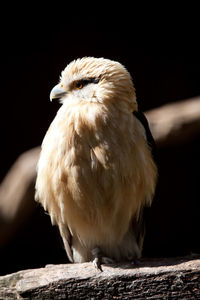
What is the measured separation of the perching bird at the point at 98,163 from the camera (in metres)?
4.57

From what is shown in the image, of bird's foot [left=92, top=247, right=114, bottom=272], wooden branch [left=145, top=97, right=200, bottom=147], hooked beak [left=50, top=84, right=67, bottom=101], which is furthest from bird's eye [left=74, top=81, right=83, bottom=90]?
wooden branch [left=145, top=97, right=200, bottom=147]

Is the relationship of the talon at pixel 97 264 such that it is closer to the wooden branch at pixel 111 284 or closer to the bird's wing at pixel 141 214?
the wooden branch at pixel 111 284

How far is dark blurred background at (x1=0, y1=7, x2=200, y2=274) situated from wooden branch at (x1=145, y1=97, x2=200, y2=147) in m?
2.06

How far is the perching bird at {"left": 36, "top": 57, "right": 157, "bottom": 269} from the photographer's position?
4.57 meters

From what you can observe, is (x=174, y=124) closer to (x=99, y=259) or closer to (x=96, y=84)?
(x=96, y=84)

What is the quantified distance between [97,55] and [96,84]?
4.00m

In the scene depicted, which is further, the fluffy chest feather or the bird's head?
the bird's head

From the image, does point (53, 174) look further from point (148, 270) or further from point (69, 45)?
point (69, 45)

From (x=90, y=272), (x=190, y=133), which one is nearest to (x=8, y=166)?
(x=190, y=133)

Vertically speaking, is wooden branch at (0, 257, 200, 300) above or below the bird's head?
below

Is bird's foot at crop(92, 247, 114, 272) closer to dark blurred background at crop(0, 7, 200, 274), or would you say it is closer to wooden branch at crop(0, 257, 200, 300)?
wooden branch at crop(0, 257, 200, 300)

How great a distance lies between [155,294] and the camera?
13.4ft

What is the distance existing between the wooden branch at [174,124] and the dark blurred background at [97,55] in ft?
6.77

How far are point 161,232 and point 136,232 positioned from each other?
151 inches
